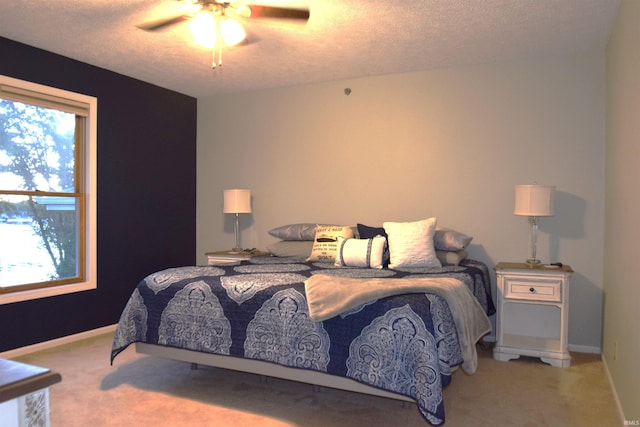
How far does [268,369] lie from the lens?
2.73 metres

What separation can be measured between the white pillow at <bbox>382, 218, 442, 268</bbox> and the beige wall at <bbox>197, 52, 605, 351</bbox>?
0.66 m

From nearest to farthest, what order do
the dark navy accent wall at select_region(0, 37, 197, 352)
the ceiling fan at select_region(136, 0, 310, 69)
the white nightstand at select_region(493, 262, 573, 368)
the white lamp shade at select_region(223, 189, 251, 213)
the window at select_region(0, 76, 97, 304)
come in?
the ceiling fan at select_region(136, 0, 310, 69) < the white nightstand at select_region(493, 262, 573, 368) < the window at select_region(0, 76, 97, 304) < the dark navy accent wall at select_region(0, 37, 197, 352) < the white lamp shade at select_region(223, 189, 251, 213)

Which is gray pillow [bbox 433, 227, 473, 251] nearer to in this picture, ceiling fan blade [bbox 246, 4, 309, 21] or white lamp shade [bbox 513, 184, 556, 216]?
white lamp shade [bbox 513, 184, 556, 216]

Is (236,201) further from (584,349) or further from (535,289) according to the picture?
(584,349)

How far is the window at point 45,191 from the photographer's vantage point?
377cm

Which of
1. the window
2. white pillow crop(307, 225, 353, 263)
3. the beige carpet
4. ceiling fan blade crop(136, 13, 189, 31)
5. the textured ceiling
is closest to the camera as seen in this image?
the beige carpet

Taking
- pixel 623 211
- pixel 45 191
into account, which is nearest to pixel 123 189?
pixel 45 191

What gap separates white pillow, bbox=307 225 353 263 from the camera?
3983 mm

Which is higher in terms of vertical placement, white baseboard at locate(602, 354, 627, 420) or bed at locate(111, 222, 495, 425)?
bed at locate(111, 222, 495, 425)

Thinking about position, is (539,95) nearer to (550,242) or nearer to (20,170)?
(550,242)

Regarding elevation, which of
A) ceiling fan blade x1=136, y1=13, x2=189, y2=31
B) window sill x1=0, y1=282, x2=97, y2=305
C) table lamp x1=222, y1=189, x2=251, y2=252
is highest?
ceiling fan blade x1=136, y1=13, x2=189, y2=31

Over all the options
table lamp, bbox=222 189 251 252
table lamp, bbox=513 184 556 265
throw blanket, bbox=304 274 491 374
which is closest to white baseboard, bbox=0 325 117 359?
table lamp, bbox=222 189 251 252

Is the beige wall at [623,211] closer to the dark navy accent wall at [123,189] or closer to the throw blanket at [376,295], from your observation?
the throw blanket at [376,295]

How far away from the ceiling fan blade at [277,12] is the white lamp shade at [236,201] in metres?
2.28
